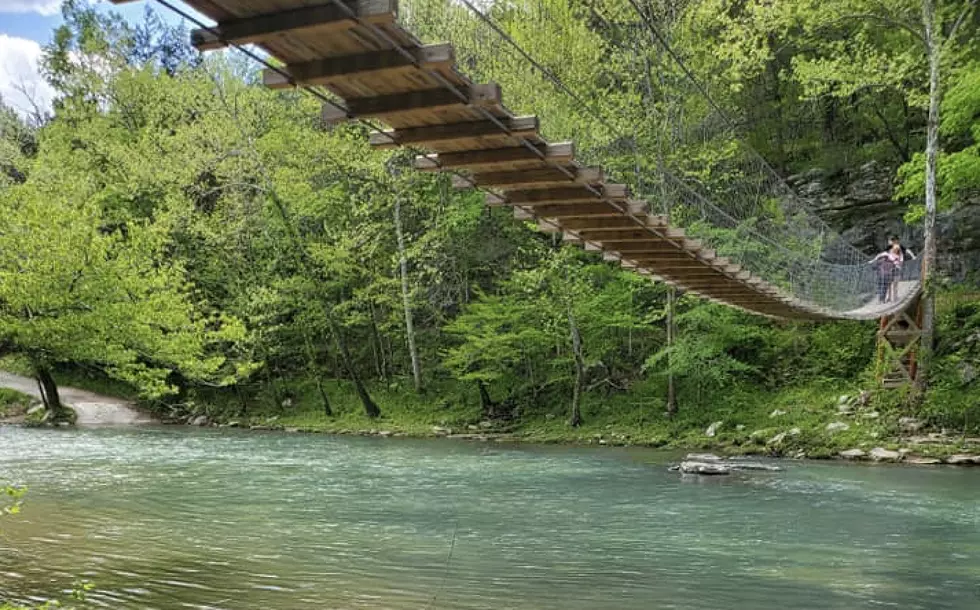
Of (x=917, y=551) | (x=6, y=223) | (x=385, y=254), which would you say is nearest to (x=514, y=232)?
(x=385, y=254)

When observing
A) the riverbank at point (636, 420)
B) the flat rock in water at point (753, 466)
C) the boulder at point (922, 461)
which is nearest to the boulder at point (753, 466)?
the flat rock in water at point (753, 466)

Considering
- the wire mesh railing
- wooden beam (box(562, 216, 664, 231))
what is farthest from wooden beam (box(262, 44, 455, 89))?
the wire mesh railing

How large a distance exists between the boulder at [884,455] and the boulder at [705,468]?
2.50 meters

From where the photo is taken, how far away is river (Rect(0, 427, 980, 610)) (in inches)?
193

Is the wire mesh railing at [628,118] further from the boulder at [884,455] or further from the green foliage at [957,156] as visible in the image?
the boulder at [884,455]

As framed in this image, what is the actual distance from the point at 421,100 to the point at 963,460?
394 inches

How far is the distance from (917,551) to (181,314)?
797 cm

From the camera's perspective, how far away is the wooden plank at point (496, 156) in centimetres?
515

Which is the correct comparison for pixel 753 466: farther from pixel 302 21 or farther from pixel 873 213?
pixel 302 21

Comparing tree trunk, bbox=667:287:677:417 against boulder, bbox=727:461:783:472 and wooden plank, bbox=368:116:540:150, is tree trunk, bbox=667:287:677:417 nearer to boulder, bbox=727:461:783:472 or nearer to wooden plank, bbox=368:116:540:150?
boulder, bbox=727:461:783:472

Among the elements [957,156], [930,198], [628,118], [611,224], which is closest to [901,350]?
[930,198]

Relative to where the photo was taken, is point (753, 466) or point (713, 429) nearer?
point (753, 466)

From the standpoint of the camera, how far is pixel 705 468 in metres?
10.1

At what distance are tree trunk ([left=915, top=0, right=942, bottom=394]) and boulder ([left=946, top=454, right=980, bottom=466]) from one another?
178cm
